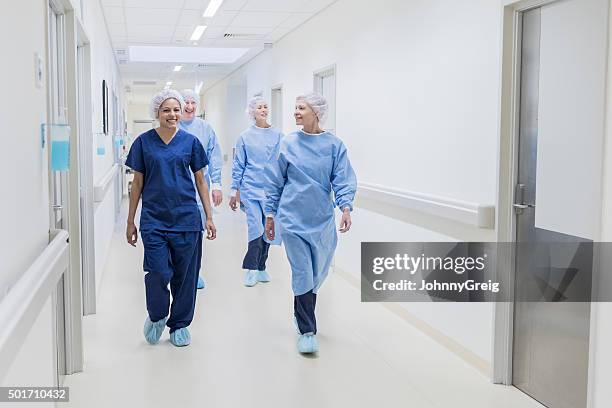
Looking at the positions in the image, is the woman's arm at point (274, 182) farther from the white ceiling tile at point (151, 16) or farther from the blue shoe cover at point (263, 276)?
the white ceiling tile at point (151, 16)

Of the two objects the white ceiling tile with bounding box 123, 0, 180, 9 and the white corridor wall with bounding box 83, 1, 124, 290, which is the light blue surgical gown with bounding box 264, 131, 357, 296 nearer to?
the white corridor wall with bounding box 83, 1, 124, 290

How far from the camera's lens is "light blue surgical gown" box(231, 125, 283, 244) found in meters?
5.68

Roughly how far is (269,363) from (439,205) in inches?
51.1

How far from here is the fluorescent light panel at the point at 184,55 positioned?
460 inches

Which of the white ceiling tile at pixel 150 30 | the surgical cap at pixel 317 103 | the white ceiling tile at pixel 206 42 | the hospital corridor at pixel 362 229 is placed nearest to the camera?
the hospital corridor at pixel 362 229

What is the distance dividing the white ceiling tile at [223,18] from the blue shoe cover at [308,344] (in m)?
4.14

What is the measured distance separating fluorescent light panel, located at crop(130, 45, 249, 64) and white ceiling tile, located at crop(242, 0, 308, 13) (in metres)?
4.72

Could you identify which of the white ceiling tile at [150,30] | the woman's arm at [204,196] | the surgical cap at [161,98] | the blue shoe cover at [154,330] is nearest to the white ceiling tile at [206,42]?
the white ceiling tile at [150,30]

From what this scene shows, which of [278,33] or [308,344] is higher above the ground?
[278,33]

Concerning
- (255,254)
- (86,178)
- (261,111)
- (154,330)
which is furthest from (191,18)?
(154,330)

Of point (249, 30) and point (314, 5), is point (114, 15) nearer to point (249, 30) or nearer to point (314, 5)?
point (249, 30)

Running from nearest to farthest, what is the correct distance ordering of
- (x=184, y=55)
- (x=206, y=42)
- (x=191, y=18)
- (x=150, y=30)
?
(x=191, y=18) < (x=150, y=30) < (x=206, y=42) < (x=184, y=55)

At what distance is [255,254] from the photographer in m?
5.77

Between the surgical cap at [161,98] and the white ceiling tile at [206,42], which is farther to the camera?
the white ceiling tile at [206,42]
